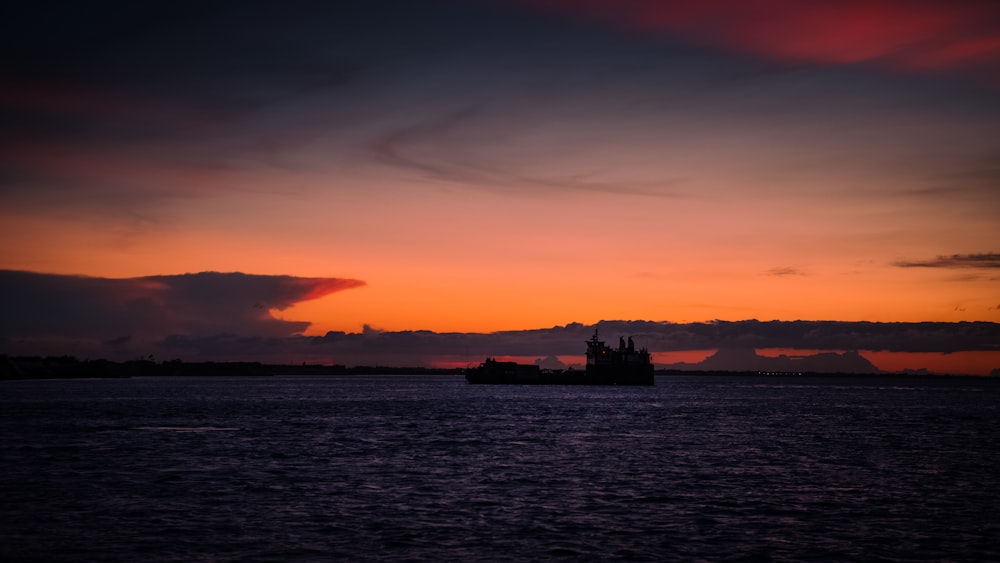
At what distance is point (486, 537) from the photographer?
29516 mm

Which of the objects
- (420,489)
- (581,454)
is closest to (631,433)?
(581,454)

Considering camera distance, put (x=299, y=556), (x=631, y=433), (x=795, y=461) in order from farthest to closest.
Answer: (x=631, y=433) < (x=795, y=461) < (x=299, y=556)

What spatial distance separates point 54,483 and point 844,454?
49.4 meters

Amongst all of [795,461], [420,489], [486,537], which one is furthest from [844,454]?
[486,537]

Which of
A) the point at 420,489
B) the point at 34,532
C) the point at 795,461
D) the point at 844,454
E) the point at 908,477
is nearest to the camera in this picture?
the point at 34,532

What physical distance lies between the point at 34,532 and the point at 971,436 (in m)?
78.6

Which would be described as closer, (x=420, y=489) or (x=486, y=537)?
(x=486, y=537)

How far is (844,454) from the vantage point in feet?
198

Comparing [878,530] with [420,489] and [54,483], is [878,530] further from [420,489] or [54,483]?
[54,483]

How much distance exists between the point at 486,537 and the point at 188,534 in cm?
1026

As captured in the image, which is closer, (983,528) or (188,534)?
(188,534)

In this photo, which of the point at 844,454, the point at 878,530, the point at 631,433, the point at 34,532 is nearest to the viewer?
the point at 34,532

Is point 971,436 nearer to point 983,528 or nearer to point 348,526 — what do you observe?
point 983,528

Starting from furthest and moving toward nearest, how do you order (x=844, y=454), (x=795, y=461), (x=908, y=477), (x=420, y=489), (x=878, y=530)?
(x=844, y=454)
(x=795, y=461)
(x=908, y=477)
(x=420, y=489)
(x=878, y=530)
